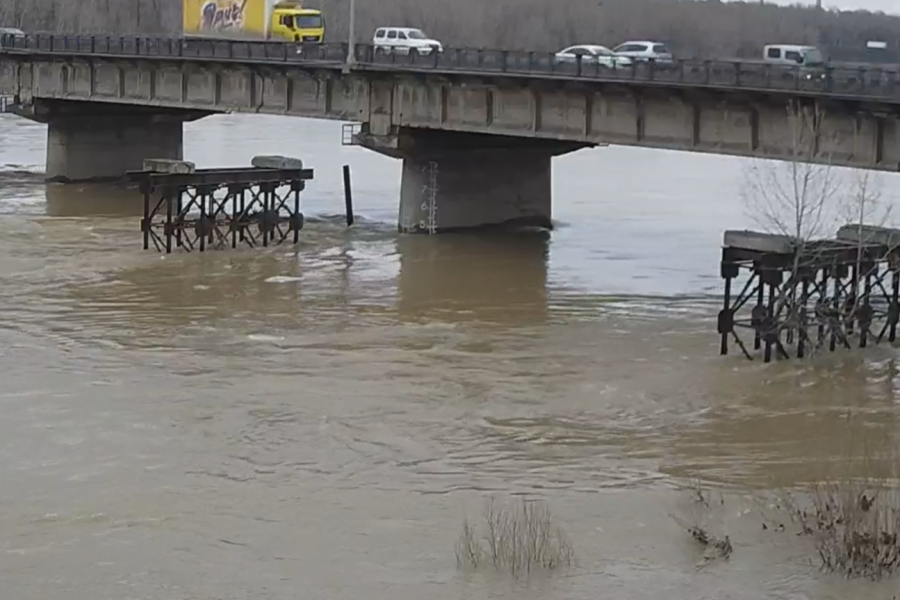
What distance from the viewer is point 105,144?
61.2 m

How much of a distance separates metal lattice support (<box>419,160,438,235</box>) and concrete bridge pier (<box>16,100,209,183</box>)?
1528 centimetres

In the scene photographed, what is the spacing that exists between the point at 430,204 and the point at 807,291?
64.1 feet

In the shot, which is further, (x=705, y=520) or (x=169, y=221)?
(x=169, y=221)

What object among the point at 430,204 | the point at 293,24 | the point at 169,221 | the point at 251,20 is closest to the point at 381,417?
the point at 169,221

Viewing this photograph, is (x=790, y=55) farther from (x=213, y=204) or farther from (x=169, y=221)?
(x=169, y=221)

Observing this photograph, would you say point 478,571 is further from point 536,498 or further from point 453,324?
point 453,324

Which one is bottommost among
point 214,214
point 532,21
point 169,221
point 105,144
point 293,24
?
point 169,221

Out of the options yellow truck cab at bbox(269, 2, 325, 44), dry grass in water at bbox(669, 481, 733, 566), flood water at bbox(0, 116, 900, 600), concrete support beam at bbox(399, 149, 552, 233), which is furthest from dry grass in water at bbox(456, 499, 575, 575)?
yellow truck cab at bbox(269, 2, 325, 44)

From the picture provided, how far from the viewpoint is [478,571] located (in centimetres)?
1636

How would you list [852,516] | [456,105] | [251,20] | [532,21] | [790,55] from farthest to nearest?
[532,21] → [251,20] → [790,55] → [456,105] → [852,516]

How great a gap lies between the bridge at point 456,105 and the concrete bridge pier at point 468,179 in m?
0.04

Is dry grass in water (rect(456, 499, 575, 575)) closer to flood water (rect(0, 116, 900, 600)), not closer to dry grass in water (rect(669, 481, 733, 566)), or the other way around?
flood water (rect(0, 116, 900, 600))

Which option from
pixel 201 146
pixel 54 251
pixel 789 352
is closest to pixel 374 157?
pixel 201 146

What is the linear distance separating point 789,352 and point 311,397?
882cm
